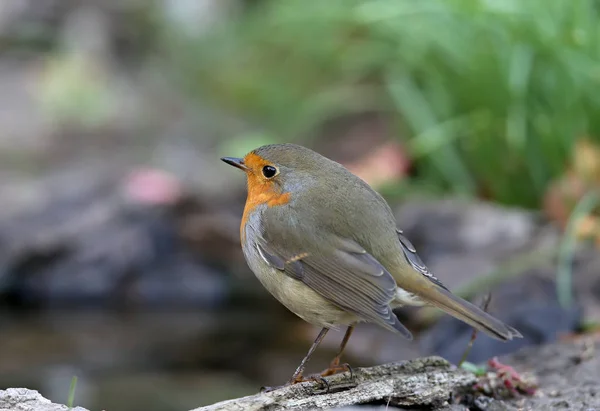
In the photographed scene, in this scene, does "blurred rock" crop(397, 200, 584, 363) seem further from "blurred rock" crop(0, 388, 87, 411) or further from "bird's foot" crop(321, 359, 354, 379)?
"blurred rock" crop(0, 388, 87, 411)

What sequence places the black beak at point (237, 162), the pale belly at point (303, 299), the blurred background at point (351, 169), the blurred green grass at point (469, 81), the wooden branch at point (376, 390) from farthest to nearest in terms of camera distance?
the blurred green grass at point (469, 81), the blurred background at point (351, 169), the black beak at point (237, 162), the pale belly at point (303, 299), the wooden branch at point (376, 390)

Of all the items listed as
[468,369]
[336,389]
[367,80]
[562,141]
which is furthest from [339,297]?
[367,80]

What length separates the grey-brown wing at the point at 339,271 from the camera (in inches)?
117

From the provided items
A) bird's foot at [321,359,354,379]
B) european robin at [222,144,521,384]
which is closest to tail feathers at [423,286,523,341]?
european robin at [222,144,521,384]

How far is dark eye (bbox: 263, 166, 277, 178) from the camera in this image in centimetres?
339

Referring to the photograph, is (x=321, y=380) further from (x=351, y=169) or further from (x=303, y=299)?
(x=351, y=169)

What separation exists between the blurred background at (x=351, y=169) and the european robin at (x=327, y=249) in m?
1.31

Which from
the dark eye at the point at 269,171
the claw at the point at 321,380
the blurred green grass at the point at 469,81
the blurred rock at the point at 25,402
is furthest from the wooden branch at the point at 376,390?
the blurred green grass at the point at 469,81

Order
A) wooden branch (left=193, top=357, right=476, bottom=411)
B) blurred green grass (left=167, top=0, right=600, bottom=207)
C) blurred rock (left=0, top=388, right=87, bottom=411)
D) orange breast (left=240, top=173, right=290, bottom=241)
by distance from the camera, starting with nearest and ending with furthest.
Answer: blurred rock (left=0, top=388, right=87, bottom=411)
wooden branch (left=193, top=357, right=476, bottom=411)
orange breast (left=240, top=173, right=290, bottom=241)
blurred green grass (left=167, top=0, right=600, bottom=207)

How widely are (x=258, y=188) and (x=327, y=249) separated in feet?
1.38

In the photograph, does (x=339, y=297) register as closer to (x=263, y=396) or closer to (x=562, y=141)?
(x=263, y=396)

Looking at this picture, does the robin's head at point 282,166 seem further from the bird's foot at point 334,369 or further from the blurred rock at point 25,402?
the blurred rock at point 25,402

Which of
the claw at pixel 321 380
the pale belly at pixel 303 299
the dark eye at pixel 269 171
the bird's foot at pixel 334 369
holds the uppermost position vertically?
the dark eye at pixel 269 171

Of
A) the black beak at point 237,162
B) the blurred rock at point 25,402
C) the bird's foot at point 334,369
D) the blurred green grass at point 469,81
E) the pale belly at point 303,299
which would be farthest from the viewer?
the blurred green grass at point 469,81
